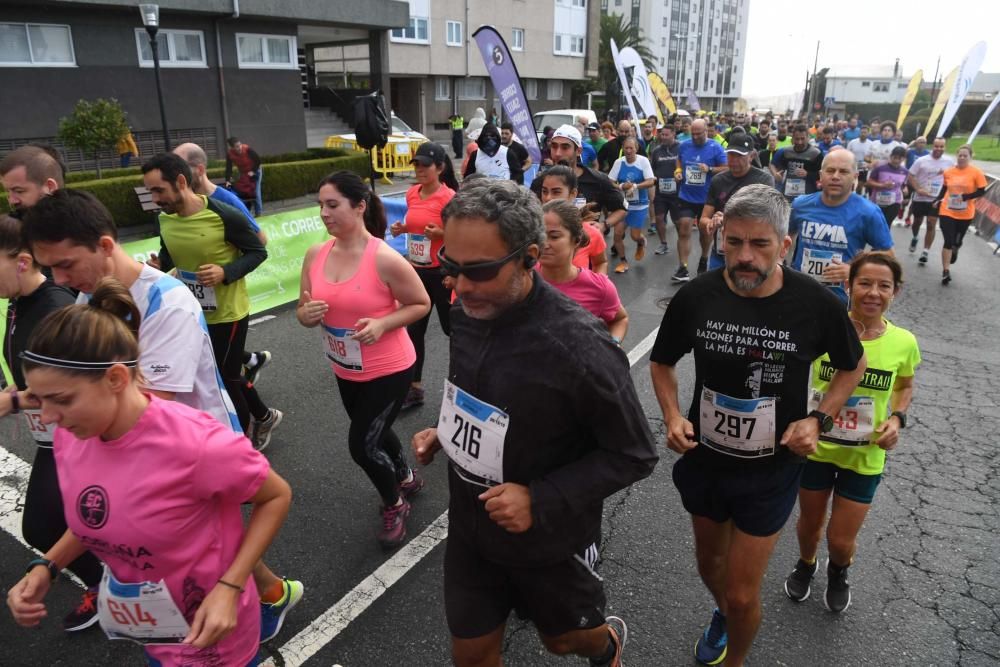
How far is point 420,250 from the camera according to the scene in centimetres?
547

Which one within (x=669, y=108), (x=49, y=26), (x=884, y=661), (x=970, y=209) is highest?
(x=49, y=26)

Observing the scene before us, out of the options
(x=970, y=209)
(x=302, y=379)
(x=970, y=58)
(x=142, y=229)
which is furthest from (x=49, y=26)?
(x=970, y=58)

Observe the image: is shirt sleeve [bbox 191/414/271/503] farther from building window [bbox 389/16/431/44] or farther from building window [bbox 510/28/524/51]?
building window [bbox 510/28/524/51]

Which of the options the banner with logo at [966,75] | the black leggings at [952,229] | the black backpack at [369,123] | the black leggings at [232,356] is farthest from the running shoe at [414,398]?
the banner with logo at [966,75]

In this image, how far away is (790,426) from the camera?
244cm

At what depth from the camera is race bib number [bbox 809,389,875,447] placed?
9.53ft

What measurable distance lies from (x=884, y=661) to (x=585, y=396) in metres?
2.12

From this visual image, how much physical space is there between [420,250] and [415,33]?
32.0m

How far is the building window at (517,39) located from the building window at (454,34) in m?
5.12

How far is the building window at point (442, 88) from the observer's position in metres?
36.3

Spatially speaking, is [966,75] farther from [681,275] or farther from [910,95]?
[681,275]

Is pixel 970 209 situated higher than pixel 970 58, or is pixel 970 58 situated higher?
pixel 970 58

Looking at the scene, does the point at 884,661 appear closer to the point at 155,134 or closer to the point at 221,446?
the point at 221,446

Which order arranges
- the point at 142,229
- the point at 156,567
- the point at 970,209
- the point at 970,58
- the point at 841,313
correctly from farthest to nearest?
the point at 970,58
the point at 142,229
the point at 970,209
the point at 841,313
the point at 156,567
